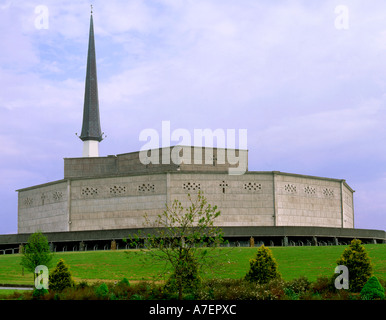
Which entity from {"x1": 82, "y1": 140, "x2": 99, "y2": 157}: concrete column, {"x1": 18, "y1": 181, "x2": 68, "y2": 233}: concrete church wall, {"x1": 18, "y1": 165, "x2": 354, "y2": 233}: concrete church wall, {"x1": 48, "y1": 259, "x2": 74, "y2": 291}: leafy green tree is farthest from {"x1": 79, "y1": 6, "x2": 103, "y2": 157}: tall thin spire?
{"x1": 48, "y1": 259, "x2": 74, "y2": 291}: leafy green tree

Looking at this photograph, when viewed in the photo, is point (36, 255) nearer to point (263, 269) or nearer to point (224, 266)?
point (224, 266)

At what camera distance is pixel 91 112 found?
80250 mm

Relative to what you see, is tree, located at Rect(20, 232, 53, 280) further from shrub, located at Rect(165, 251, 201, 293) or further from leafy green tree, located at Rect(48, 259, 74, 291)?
shrub, located at Rect(165, 251, 201, 293)

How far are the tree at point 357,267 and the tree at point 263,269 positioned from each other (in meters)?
2.86

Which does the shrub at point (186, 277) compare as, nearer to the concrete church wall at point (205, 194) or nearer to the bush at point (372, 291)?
the bush at point (372, 291)

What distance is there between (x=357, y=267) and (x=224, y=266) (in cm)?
955

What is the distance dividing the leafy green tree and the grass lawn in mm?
4542

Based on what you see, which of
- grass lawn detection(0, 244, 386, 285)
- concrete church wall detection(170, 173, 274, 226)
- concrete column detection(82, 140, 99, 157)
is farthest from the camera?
concrete column detection(82, 140, 99, 157)

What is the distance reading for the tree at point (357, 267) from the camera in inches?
956

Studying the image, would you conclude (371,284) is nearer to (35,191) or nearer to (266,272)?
(266,272)

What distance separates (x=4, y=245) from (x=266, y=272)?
44196 millimetres

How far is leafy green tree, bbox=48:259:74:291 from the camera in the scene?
25.1 m
